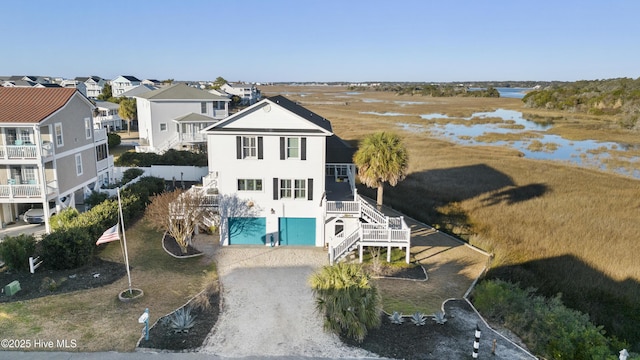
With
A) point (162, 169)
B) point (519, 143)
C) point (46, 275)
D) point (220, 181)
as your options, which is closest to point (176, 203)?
point (220, 181)

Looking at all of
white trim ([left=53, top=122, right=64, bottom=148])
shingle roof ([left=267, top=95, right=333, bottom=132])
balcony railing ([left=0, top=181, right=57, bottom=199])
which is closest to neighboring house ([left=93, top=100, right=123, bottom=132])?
white trim ([left=53, top=122, right=64, bottom=148])

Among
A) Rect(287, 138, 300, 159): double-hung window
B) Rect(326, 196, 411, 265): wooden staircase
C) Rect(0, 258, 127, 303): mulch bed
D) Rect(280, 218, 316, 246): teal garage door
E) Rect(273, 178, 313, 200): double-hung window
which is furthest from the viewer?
Rect(280, 218, 316, 246): teal garage door

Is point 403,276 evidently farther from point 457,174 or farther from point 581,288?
point 457,174

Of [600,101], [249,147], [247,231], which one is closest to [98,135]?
[249,147]

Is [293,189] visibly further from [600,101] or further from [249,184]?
[600,101]

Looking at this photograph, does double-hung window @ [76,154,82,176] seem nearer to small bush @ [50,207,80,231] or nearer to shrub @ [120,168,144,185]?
small bush @ [50,207,80,231]

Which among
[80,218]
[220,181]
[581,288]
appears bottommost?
[581,288]

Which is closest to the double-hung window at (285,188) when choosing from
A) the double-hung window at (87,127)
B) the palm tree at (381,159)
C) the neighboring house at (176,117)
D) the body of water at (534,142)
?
the palm tree at (381,159)

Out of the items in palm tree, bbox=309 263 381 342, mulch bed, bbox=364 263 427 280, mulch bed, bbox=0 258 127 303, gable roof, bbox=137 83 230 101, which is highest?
gable roof, bbox=137 83 230 101
